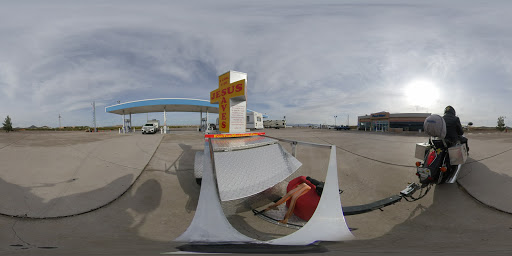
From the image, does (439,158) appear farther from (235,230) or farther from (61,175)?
(61,175)

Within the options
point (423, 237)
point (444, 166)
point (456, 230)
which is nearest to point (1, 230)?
point (423, 237)

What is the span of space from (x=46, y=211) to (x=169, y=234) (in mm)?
2837

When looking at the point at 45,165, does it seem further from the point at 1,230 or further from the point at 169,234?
the point at 169,234

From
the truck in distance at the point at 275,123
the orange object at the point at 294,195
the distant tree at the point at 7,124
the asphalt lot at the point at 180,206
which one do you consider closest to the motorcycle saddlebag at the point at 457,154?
the asphalt lot at the point at 180,206

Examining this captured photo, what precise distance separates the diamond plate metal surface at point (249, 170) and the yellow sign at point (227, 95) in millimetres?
2352

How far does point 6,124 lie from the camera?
28.4 meters

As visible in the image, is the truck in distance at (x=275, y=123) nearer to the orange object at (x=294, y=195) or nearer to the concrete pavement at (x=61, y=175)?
the concrete pavement at (x=61, y=175)

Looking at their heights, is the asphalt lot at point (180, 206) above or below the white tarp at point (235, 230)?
below

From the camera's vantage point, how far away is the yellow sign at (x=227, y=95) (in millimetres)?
5477

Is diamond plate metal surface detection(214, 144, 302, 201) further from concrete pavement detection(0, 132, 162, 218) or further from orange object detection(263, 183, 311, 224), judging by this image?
concrete pavement detection(0, 132, 162, 218)

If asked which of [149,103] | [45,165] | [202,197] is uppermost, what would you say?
[149,103]

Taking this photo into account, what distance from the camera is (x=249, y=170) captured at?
3316mm

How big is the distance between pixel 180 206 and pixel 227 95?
3763mm

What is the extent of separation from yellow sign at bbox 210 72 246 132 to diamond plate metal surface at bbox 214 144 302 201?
2.35 meters
